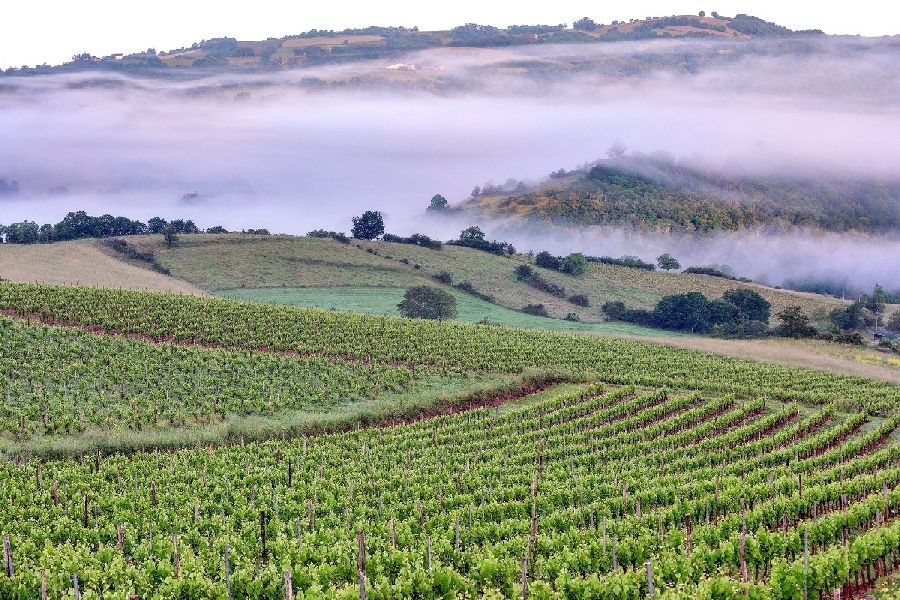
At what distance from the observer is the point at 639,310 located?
122500mm

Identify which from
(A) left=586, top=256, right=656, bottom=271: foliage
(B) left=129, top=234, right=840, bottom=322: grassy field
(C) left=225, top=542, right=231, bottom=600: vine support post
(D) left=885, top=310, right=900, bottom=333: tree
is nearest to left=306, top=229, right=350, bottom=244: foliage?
(B) left=129, top=234, right=840, bottom=322: grassy field

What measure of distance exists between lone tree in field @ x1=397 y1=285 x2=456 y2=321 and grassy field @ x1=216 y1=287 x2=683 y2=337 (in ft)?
4.00

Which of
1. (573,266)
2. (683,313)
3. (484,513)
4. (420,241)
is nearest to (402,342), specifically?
(484,513)

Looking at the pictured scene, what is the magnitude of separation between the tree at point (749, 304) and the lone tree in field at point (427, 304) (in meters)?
39.3

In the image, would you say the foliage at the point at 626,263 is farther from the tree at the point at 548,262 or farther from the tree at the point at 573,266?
the tree at the point at 548,262

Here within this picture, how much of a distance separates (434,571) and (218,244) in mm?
115602

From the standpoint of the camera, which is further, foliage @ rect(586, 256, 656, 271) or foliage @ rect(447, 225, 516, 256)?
foliage @ rect(586, 256, 656, 271)

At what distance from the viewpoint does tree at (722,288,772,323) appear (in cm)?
12688

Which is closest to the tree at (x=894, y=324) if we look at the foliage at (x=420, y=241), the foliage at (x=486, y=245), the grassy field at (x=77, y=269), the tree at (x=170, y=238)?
the foliage at (x=486, y=245)

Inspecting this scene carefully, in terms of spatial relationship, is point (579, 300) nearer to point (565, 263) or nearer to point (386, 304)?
point (565, 263)

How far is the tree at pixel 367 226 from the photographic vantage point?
153 m

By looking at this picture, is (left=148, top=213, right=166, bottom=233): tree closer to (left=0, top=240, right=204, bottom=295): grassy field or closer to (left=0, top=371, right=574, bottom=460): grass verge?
(left=0, top=240, right=204, bottom=295): grassy field

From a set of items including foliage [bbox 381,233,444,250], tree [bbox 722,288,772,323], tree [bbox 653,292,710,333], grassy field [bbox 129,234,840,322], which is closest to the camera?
tree [bbox 653,292,710,333]

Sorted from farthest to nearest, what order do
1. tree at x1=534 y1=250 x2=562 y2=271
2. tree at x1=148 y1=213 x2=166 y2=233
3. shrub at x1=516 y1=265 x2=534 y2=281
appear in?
1. tree at x1=148 y1=213 x2=166 y2=233
2. tree at x1=534 y1=250 x2=562 y2=271
3. shrub at x1=516 y1=265 x2=534 y2=281
